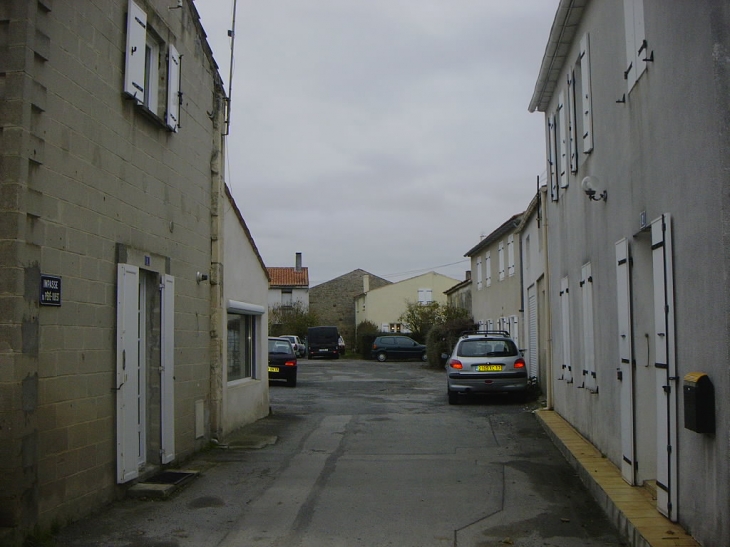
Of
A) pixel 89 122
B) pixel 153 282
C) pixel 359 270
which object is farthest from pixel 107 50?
pixel 359 270

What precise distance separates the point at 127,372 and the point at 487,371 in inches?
427

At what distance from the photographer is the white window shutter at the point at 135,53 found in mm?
8234

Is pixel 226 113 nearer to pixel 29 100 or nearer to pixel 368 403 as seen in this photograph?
pixel 29 100

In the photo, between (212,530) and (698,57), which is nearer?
(698,57)

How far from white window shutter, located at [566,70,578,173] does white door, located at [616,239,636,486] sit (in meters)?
2.96

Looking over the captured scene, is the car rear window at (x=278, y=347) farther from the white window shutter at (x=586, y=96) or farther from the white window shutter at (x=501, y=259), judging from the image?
the white window shutter at (x=586, y=96)

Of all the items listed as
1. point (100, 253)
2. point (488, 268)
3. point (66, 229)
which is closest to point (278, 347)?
point (488, 268)

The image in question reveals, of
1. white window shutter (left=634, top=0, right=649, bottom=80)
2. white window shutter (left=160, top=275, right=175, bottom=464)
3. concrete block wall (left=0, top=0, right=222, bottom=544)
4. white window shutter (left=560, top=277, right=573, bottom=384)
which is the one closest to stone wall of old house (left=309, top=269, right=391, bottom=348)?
white window shutter (left=560, top=277, right=573, bottom=384)

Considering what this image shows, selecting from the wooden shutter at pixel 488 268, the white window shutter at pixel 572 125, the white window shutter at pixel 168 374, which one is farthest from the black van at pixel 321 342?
the white window shutter at pixel 168 374

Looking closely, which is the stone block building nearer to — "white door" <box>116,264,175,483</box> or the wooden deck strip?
"white door" <box>116,264,175,483</box>

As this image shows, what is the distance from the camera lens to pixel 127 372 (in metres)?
8.12

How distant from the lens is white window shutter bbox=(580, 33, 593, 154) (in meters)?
9.57

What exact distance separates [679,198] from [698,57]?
105cm

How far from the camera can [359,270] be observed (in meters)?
74.2
